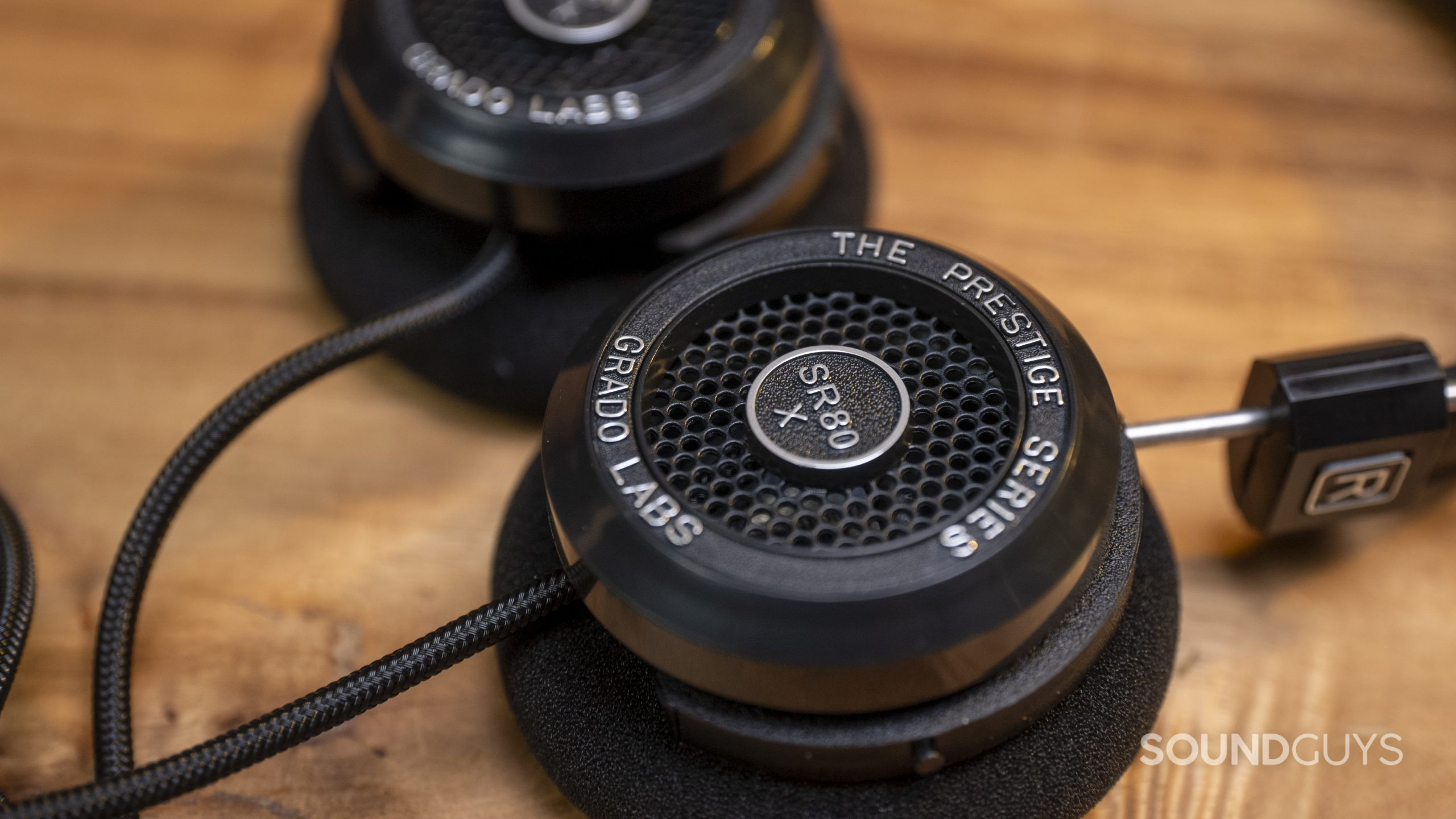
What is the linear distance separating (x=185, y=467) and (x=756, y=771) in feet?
0.96

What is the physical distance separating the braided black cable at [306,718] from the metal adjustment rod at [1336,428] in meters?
0.28

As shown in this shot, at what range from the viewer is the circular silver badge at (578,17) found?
0.66m

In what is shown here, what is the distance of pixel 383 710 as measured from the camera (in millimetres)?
573

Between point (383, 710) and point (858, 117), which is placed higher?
point (858, 117)

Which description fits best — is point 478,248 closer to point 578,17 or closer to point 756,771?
point 578,17

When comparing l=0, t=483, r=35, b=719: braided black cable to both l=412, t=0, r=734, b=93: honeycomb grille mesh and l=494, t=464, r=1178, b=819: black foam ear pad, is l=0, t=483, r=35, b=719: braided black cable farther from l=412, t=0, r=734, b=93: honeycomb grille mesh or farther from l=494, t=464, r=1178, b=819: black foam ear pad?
l=412, t=0, r=734, b=93: honeycomb grille mesh

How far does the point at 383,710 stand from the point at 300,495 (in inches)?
5.5

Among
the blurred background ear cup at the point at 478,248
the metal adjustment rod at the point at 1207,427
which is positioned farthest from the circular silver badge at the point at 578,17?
the metal adjustment rod at the point at 1207,427

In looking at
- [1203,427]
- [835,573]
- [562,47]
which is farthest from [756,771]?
[562,47]

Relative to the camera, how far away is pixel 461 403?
70cm

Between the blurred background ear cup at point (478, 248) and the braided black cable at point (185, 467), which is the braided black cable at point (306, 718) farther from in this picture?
the blurred background ear cup at point (478, 248)

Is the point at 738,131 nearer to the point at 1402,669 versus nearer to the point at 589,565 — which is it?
the point at 589,565

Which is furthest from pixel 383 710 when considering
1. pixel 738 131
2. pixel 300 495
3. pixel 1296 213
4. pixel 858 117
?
pixel 1296 213

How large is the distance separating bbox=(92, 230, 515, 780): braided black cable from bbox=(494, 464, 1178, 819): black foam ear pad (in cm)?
14
